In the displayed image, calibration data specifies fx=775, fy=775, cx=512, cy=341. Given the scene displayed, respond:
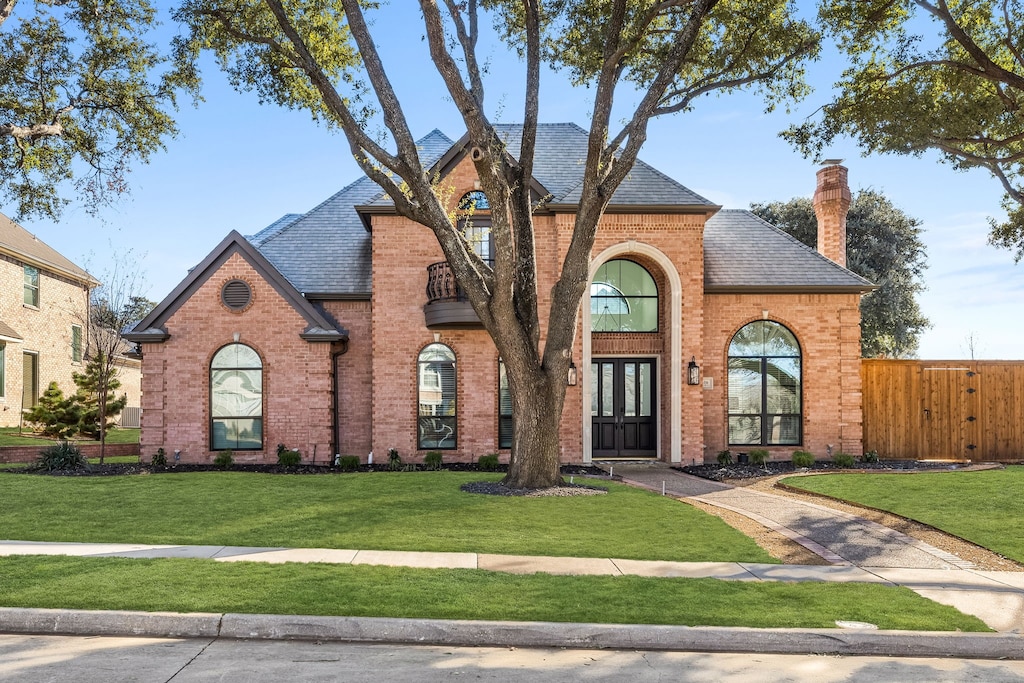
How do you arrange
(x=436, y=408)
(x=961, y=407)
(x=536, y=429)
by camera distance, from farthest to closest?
(x=961, y=407)
(x=436, y=408)
(x=536, y=429)

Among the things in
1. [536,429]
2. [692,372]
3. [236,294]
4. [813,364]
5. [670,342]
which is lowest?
[536,429]

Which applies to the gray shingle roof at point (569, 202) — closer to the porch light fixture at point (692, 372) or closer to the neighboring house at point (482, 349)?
the neighboring house at point (482, 349)

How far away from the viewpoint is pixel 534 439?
12.7m

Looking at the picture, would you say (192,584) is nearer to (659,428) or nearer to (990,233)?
(659,428)

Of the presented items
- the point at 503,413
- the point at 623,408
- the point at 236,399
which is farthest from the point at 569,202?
the point at 236,399

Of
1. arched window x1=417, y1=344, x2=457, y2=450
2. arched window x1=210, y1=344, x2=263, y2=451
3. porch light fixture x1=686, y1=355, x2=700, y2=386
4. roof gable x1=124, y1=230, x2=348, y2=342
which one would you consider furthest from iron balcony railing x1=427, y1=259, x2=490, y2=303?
porch light fixture x1=686, y1=355, x2=700, y2=386

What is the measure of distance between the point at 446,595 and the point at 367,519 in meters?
3.79

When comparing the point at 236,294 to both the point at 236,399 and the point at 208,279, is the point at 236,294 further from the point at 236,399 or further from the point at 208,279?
the point at 236,399

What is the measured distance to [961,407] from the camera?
19.0 metres

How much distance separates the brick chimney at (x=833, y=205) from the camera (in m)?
20.9

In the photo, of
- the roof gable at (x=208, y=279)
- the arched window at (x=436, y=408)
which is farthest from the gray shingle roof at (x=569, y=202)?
the arched window at (x=436, y=408)

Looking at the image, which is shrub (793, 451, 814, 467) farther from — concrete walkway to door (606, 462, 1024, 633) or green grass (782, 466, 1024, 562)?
concrete walkway to door (606, 462, 1024, 633)

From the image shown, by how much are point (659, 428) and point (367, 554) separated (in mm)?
11602

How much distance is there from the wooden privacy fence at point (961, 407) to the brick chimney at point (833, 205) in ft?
12.3
